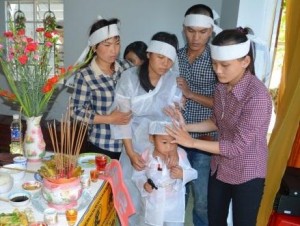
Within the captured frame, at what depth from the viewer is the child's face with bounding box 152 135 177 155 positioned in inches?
58.5

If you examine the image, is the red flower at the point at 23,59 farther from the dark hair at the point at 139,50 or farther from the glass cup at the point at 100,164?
the dark hair at the point at 139,50

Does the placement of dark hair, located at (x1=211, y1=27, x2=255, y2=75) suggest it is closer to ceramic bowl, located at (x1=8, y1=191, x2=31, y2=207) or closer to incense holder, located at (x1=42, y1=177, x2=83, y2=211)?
incense holder, located at (x1=42, y1=177, x2=83, y2=211)

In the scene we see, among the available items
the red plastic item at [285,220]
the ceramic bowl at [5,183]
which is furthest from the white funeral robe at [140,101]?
the red plastic item at [285,220]

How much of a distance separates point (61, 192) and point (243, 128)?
0.76 metres

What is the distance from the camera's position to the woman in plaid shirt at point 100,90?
1610mm

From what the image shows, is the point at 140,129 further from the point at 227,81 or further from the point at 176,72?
the point at 227,81

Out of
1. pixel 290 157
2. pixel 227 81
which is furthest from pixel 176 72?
pixel 290 157

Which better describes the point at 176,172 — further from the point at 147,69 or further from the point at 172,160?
the point at 147,69

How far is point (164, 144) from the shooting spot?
4.92 feet

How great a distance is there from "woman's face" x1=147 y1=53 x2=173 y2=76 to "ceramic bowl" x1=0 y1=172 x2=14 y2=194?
84 cm

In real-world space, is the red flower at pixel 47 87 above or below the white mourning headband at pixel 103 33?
below

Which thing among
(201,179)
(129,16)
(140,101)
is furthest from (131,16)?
(201,179)

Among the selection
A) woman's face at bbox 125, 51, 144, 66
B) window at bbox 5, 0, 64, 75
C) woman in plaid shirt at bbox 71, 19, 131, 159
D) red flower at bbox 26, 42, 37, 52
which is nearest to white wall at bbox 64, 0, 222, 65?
window at bbox 5, 0, 64, 75

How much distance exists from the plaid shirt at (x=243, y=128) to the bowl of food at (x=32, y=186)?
0.80m
